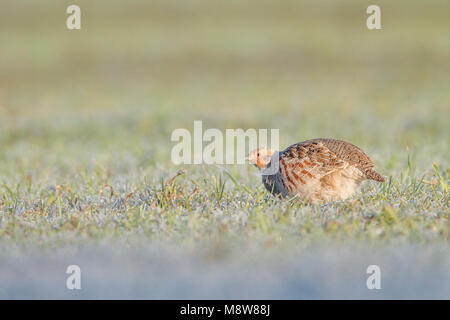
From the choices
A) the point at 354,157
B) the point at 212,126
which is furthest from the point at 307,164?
the point at 212,126

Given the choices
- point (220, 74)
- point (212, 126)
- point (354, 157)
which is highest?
point (220, 74)

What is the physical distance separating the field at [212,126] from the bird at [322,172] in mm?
182

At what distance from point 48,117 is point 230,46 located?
9.35 metres

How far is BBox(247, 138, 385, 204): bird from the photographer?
617 cm

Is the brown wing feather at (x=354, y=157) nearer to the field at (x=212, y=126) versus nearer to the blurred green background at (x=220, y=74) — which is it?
the field at (x=212, y=126)

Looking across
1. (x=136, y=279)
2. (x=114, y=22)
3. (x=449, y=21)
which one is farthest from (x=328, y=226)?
(x=114, y=22)

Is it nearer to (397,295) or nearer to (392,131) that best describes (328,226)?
(397,295)

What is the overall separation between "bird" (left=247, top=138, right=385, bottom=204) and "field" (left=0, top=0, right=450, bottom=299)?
18cm

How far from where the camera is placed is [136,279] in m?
4.78

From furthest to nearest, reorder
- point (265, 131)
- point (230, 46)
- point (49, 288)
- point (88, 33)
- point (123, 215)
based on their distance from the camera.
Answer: point (88, 33) → point (230, 46) → point (265, 131) → point (123, 215) → point (49, 288)

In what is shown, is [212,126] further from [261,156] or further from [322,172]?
[322,172]

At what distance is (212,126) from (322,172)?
7157 millimetres

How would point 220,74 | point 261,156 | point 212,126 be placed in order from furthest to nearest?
point 220,74 < point 212,126 < point 261,156

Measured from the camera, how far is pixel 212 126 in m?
13.2
